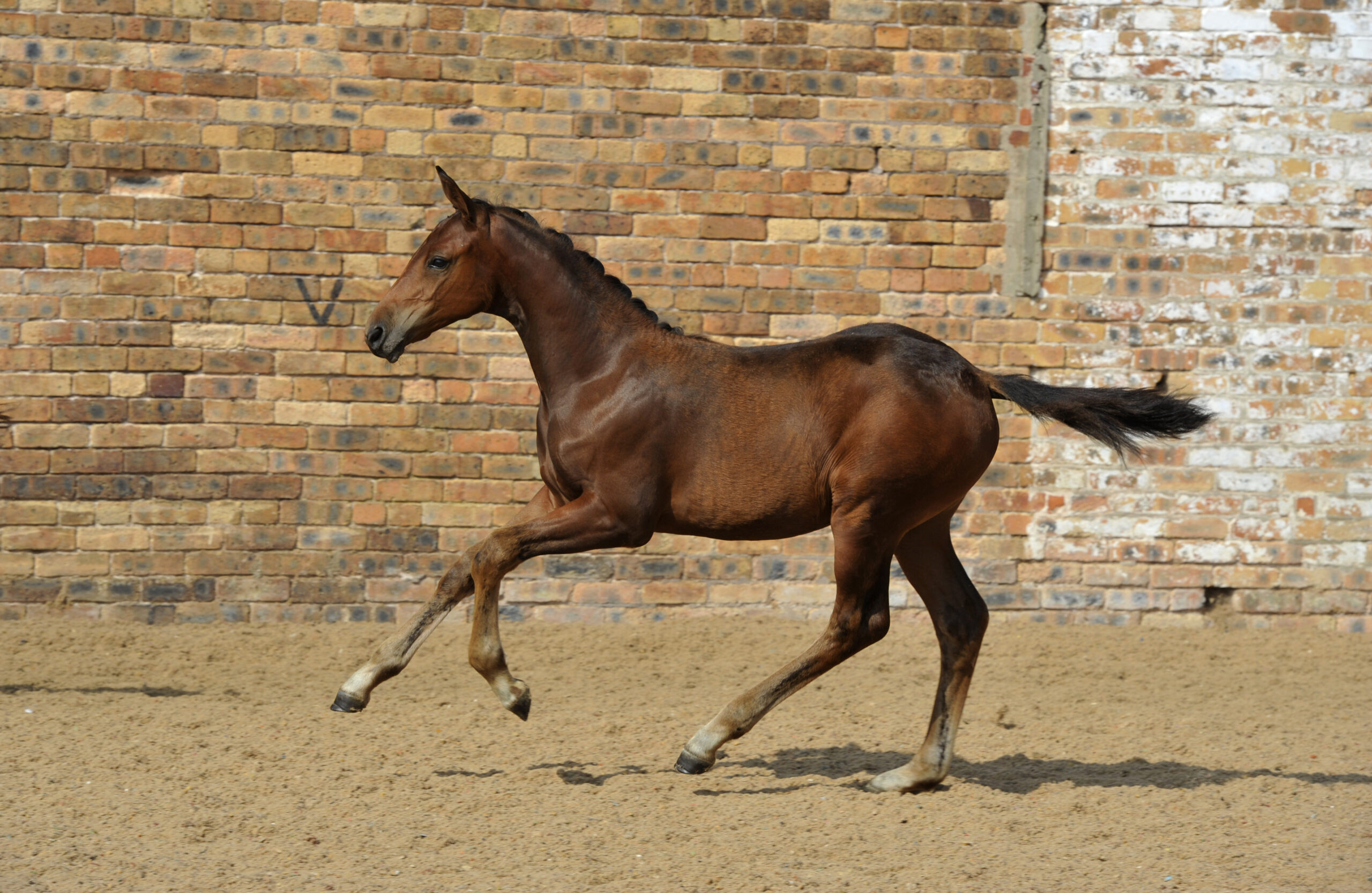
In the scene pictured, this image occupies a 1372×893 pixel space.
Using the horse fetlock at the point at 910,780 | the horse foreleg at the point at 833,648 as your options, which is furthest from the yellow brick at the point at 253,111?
the horse fetlock at the point at 910,780

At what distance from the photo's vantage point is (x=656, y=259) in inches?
283

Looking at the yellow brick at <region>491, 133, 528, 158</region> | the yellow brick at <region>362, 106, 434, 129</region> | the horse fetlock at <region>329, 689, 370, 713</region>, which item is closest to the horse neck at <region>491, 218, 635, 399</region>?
the horse fetlock at <region>329, 689, 370, 713</region>

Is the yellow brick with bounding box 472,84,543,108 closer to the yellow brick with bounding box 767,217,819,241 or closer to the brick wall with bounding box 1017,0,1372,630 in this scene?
the yellow brick with bounding box 767,217,819,241

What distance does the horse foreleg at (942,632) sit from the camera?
455cm

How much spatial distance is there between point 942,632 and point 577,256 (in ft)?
6.43

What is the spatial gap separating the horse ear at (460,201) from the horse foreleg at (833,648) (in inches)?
67.9

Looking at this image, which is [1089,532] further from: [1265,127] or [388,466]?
[388,466]

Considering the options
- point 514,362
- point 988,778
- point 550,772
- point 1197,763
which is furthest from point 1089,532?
point 550,772

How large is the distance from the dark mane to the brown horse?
11 millimetres

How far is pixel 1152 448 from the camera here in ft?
24.1

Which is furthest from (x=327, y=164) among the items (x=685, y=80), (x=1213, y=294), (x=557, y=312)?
(x=1213, y=294)

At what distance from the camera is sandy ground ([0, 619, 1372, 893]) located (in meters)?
3.71

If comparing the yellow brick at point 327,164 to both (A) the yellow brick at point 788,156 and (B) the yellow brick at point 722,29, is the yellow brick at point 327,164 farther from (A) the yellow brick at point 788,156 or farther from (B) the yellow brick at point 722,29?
(A) the yellow brick at point 788,156

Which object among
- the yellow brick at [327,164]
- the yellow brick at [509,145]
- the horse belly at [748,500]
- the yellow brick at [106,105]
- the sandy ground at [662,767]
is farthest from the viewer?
the yellow brick at [509,145]
